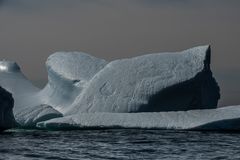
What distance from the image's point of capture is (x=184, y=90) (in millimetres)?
30156

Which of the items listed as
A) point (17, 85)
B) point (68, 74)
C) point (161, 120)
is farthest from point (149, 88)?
point (17, 85)

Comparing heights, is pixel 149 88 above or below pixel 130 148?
above

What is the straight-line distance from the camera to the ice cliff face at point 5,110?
2488 centimetres

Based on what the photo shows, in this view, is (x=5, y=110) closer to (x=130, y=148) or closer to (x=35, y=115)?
(x=35, y=115)

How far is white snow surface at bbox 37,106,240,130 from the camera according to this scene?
87.0ft

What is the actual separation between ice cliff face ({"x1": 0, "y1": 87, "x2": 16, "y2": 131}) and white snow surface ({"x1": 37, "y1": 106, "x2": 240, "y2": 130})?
142 inches

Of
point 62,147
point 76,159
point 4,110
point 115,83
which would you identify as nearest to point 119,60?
point 115,83

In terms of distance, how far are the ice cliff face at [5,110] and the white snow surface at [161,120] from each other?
11.8ft

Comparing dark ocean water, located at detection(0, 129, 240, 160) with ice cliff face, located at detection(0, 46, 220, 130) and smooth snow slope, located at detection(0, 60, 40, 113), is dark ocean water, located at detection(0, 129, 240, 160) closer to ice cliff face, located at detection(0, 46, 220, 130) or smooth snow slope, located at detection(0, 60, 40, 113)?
ice cliff face, located at detection(0, 46, 220, 130)

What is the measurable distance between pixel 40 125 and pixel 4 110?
612 centimetres

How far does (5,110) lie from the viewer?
25156 millimetres

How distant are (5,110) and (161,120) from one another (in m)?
7.31

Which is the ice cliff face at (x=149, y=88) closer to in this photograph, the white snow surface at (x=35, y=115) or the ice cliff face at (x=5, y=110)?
the white snow surface at (x=35, y=115)

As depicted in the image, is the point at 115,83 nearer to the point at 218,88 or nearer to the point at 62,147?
the point at 218,88
